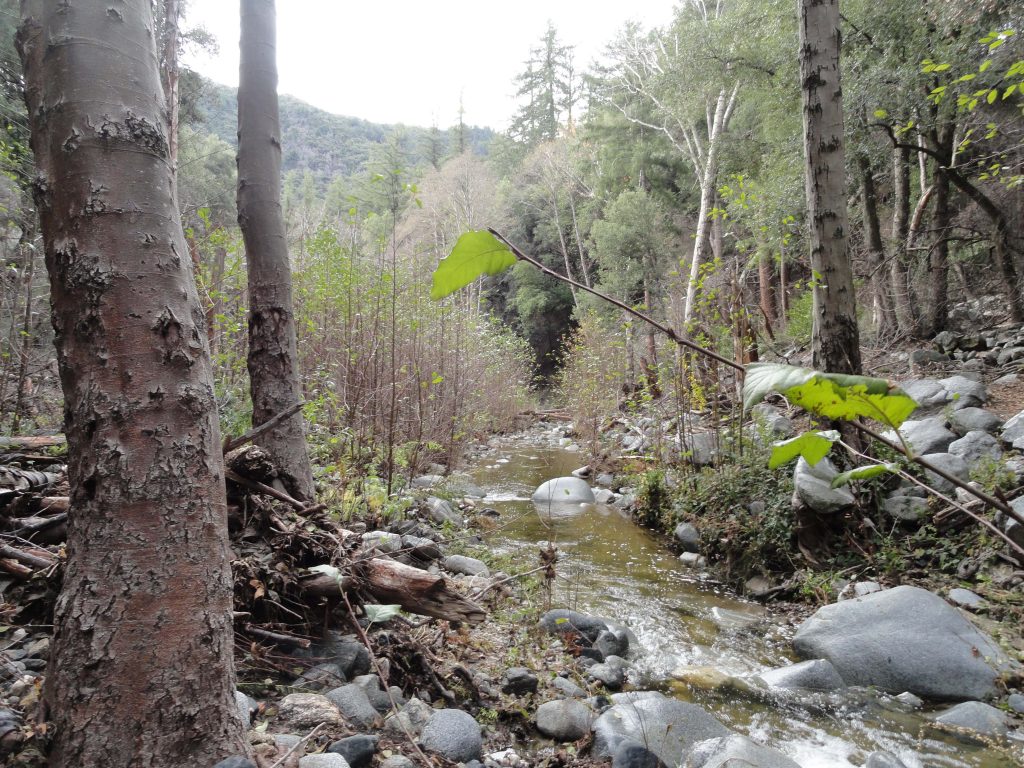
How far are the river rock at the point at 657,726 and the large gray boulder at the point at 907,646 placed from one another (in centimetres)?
106

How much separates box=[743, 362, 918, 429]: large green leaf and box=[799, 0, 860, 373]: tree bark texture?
3957 millimetres

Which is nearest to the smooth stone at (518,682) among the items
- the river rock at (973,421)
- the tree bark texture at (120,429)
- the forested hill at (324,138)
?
the tree bark texture at (120,429)

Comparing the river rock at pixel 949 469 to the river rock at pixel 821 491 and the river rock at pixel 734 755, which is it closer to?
the river rock at pixel 821 491

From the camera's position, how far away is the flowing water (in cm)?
253

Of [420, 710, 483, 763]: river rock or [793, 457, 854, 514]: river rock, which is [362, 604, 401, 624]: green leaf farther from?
[793, 457, 854, 514]: river rock

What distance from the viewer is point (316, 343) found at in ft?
19.6

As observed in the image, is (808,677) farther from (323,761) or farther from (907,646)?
(323,761)

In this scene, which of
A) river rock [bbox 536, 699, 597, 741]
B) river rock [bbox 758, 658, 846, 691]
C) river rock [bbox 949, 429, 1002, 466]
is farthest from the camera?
river rock [bbox 949, 429, 1002, 466]

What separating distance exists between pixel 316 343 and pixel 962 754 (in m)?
5.78

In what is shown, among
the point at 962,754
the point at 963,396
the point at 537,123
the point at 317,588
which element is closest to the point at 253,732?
the point at 317,588

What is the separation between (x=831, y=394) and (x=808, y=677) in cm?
323

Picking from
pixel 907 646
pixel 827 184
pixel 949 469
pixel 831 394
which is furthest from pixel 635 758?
pixel 827 184

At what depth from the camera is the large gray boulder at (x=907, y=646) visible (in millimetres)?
2855

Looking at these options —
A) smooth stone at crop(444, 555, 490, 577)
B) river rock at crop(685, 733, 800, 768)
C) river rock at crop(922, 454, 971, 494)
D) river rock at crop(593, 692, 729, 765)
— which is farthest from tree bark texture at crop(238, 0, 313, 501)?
river rock at crop(922, 454, 971, 494)
